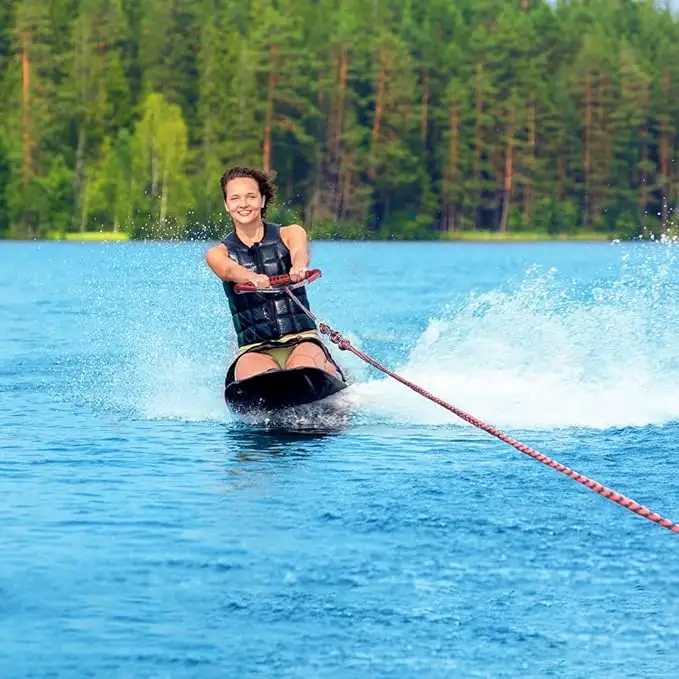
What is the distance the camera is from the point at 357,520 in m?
8.83

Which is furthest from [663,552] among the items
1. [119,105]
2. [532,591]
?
[119,105]

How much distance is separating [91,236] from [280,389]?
6542 cm

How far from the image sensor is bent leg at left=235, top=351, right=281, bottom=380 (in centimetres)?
1168

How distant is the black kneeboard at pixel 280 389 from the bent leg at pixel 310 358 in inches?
2.8

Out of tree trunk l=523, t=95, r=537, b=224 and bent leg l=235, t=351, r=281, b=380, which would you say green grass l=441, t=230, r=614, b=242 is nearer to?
tree trunk l=523, t=95, r=537, b=224

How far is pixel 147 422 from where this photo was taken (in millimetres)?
12695

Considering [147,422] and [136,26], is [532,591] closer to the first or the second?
[147,422]

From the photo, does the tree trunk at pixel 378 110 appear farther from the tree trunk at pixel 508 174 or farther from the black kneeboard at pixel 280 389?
the black kneeboard at pixel 280 389

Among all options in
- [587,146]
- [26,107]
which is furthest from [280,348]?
[587,146]

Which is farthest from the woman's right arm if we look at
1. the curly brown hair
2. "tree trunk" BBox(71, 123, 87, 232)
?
"tree trunk" BBox(71, 123, 87, 232)

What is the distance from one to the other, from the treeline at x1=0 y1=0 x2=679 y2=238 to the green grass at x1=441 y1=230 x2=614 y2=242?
0.45m

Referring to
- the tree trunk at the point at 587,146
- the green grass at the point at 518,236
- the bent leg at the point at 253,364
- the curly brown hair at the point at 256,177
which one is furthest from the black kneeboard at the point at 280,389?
the tree trunk at the point at 587,146

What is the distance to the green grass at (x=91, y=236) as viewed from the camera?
246 feet

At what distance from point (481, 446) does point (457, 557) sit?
11.3 ft
